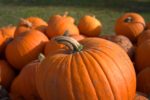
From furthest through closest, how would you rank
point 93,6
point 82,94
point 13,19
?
point 93,6 < point 13,19 < point 82,94

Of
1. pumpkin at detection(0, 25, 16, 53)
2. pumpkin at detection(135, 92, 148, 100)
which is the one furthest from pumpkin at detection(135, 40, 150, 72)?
pumpkin at detection(0, 25, 16, 53)

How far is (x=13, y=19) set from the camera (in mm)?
10805

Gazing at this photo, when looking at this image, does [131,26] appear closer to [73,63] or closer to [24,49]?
[24,49]

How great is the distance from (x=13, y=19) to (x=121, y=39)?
7839 mm

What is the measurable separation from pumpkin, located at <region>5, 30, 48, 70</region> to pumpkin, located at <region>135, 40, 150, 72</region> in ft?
2.73

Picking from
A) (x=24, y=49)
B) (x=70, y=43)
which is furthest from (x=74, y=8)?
(x=70, y=43)

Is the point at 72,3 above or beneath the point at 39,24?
beneath

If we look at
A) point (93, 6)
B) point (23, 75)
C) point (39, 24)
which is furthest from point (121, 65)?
point (93, 6)

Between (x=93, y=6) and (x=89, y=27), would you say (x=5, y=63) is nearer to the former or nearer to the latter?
(x=89, y=27)

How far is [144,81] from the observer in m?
2.83

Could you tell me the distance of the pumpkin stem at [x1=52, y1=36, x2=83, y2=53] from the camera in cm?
224

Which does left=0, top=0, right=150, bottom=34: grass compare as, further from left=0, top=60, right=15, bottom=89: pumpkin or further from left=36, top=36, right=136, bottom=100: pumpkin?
left=36, top=36, right=136, bottom=100: pumpkin

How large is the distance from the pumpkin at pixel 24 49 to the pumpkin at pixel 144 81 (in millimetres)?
951

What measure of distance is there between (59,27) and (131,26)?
29.2 inches
